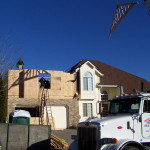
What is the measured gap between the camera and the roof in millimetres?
29734

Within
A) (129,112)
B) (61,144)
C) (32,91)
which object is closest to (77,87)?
(32,91)

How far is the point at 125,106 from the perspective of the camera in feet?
30.1

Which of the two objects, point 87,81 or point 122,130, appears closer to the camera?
point 122,130

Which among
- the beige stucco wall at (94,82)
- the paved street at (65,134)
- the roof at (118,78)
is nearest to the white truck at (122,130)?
the paved street at (65,134)

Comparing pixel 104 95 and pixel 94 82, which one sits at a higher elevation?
pixel 94 82

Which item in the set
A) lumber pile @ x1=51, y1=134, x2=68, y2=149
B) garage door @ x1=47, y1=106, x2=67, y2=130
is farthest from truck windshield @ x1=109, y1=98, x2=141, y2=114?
garage door @ x1=47, y1=106, x2=67, y2=130

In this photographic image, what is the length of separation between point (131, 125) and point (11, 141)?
22.6 feet

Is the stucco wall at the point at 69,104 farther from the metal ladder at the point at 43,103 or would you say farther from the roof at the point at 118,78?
the roof at the point at 118,78

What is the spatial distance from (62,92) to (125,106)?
16086 mm

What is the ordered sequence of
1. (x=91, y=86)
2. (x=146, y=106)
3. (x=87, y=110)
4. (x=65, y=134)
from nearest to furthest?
(x=146, y=106)
(x=65, y=134)
(x=87, y=110)
(x=91, y=86)

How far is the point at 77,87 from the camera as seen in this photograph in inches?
1038

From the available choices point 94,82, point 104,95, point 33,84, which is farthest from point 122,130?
point 104,95

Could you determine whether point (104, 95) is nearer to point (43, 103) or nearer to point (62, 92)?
point (62, 92)

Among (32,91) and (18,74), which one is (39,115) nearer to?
(32,91)
